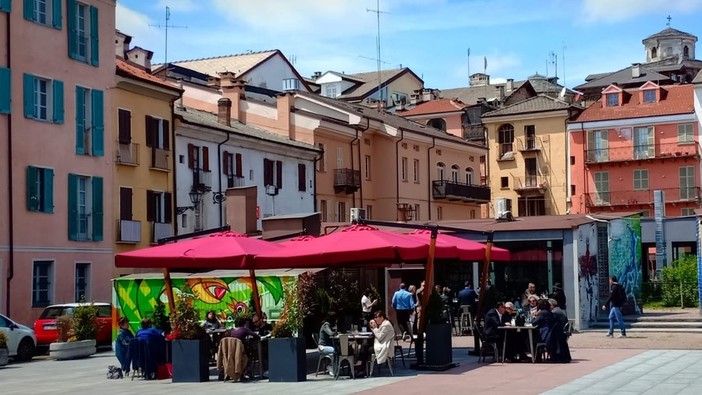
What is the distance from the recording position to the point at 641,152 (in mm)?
74000

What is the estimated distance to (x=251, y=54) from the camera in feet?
244

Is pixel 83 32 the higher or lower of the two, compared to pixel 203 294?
higher

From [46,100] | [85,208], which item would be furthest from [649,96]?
[46,100]

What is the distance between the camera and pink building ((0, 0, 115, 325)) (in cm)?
3500

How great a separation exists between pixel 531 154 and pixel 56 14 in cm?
4634

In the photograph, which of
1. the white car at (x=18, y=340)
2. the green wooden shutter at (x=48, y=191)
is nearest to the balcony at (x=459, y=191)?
the green wooden shutter at (x=48, y=191)

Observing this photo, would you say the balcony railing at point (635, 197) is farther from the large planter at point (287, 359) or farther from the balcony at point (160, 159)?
the large planter at point (287, 359)

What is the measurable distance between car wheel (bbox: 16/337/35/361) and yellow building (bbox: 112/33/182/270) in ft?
34.0

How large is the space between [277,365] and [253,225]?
48.4 feet

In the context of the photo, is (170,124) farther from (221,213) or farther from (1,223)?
(1,223)

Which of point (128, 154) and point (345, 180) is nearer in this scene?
point (128, 154)

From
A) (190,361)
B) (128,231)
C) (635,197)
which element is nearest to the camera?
(190,361)

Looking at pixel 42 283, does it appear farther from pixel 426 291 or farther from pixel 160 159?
pixel 426 291

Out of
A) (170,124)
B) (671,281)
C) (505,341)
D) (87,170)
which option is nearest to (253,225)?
(87,170)
